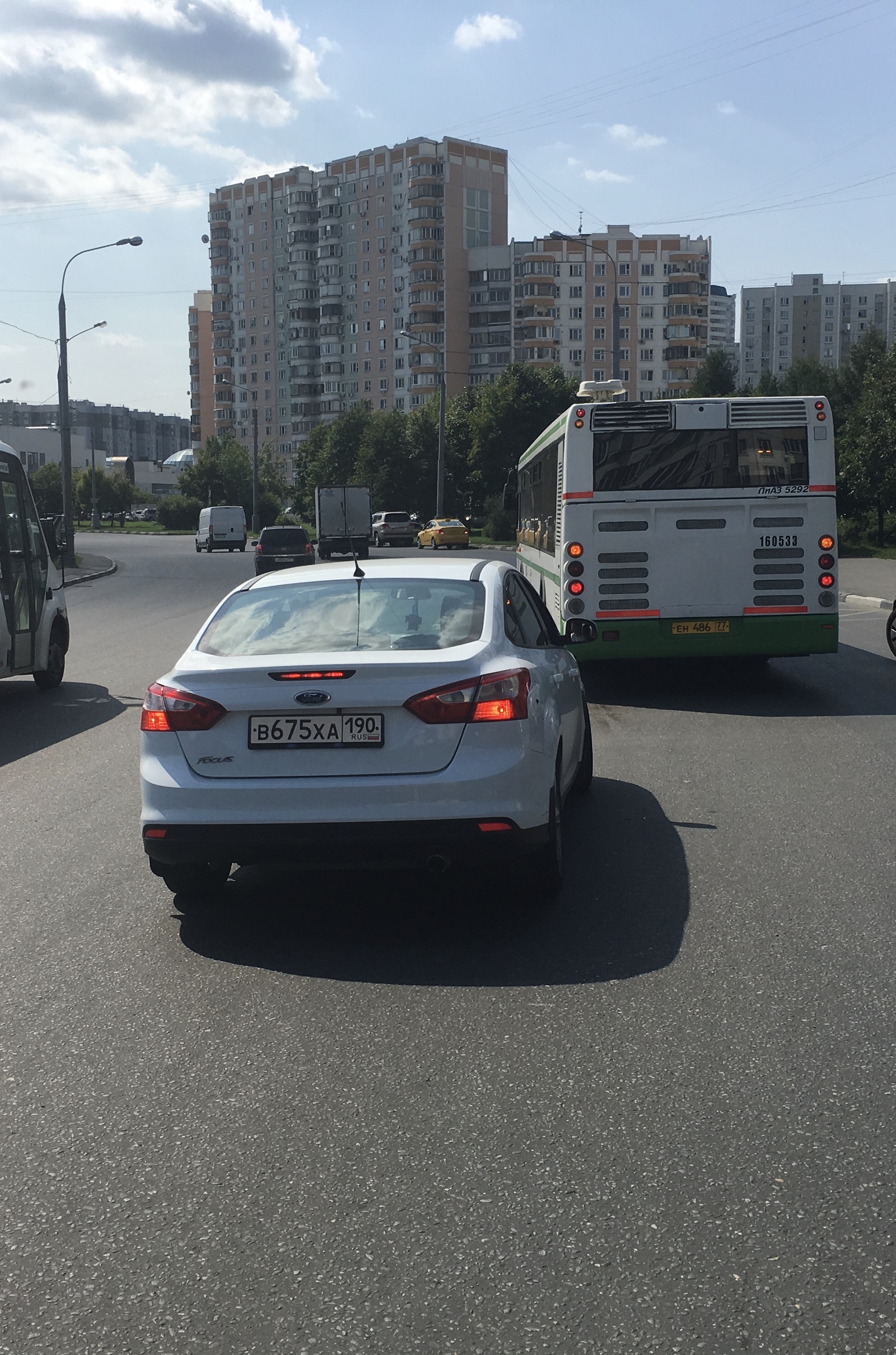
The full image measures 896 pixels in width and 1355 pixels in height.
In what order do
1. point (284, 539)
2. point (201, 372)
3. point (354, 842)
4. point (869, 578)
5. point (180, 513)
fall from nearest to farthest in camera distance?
point (354, 842), point (869, 578), point (284, 539), point (180, 513), point (201, 372)

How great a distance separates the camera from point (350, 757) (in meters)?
5.43

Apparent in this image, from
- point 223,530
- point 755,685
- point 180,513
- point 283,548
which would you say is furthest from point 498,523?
point 180,513

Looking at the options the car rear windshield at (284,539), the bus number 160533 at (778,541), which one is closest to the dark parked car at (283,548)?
the car rear windshield at (284,539)

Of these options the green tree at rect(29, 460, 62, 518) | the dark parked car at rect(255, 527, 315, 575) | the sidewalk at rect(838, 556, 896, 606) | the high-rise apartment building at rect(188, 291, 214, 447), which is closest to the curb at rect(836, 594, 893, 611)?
the sidewalk at rect(838, 556, 896, 606)

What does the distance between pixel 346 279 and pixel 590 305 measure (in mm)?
27625

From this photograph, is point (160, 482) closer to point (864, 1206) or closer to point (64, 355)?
point (64, 355)

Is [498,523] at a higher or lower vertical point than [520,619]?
higher

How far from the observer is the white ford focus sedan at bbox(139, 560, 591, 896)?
537 cm

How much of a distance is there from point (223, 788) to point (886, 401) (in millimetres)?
45622

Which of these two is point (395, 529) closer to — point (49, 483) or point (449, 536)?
point (449, 536)

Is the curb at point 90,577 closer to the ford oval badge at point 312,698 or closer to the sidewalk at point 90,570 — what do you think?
the sidewalk at point 90,570

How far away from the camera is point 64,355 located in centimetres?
4441

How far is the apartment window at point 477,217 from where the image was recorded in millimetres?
145375

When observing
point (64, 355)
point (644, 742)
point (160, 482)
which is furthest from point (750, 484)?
point (160, 482)
